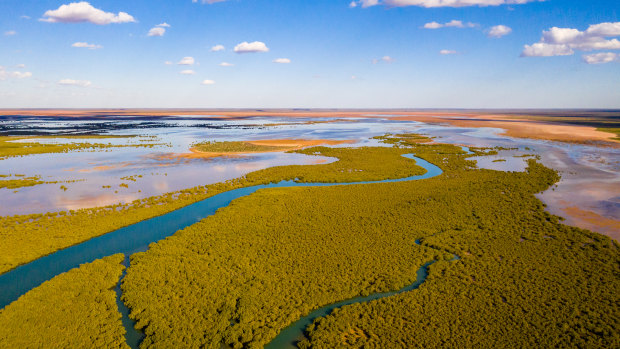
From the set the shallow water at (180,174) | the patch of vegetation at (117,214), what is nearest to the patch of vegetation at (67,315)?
the patch of vegetation at (117,214)

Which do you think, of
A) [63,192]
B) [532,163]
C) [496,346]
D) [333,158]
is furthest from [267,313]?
[532,163]

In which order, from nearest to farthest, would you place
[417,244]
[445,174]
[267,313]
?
[267,313] → [417,244] → [445,174]

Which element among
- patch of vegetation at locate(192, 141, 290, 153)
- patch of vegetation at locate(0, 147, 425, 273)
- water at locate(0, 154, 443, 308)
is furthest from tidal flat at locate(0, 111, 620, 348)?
patch of vegetation at locate(192, 141, 290, 153)

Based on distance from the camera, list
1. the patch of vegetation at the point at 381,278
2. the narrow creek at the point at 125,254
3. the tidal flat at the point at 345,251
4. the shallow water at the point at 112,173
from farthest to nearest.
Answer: the shallow water at the point at 112,173, the narrow creek at the point at 125,254, the tidal flat at the point at 345,251, the patch of vegetation at the point at 381,278

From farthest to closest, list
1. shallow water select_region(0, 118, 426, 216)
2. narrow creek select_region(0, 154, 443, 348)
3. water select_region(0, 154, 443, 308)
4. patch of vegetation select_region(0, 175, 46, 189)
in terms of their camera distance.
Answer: patch of vegetation select_region(0, 175, 46, 189) → shallow water select_region(0, 118, 426, 216) → water select_region(0, 154, 443, 308) → narrow creek select_region(0, 154, 443, 348)

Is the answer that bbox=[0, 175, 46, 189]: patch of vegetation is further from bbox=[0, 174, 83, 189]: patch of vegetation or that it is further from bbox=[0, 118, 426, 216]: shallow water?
bbox=[0, 118, 426, 216]: shallow water

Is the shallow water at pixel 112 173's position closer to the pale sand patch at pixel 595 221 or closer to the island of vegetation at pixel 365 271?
the island of vegetation at pixel 365 271

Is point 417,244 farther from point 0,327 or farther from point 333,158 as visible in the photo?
point 333,158
